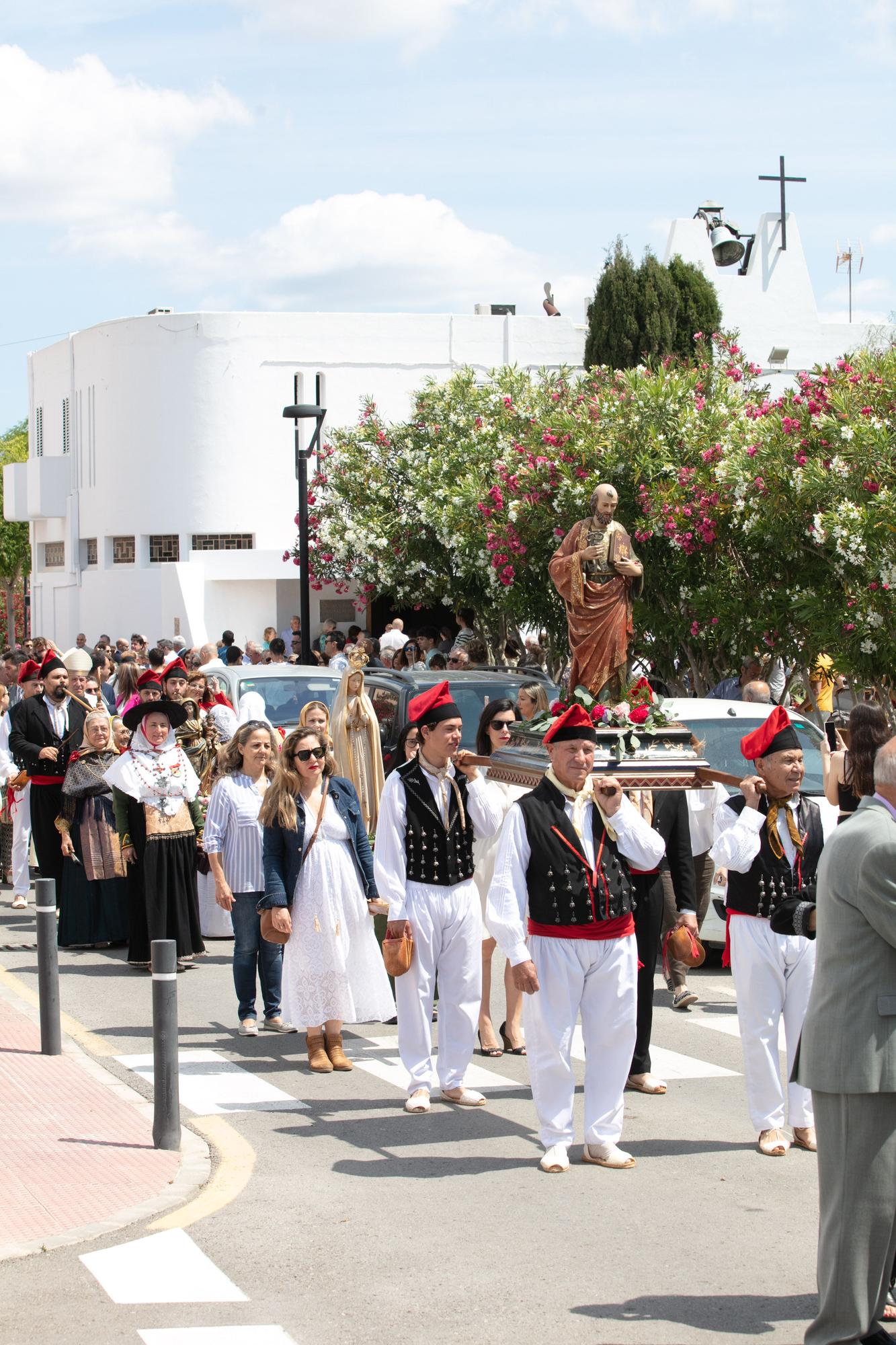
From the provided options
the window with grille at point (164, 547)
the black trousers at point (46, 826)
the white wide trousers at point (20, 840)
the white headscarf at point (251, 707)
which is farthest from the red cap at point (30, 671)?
the window with grille at point (164, 547)

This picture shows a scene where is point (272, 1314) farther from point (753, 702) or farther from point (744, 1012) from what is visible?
point (753, 702)

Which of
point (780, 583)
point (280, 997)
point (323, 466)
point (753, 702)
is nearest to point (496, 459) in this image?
point (323, 466)

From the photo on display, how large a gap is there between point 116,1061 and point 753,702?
6224mm

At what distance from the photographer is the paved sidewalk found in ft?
21.0

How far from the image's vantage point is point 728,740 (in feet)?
40.3

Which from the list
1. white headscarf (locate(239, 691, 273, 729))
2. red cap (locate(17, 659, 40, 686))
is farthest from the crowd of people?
white headscarf (locate(239, 691, 273, 729))

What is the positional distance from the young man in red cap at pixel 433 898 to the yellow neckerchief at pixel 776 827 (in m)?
1.51

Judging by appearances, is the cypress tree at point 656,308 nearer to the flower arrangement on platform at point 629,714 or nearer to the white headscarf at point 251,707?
the white headscarf at point 251,707

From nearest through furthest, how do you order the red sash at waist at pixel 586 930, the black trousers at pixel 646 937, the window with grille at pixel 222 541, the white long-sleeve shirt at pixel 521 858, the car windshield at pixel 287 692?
the white long-sleeve shirt at pixel 521 858, the red sash at waist at pixel 586 930, the black trousers at pixel 646 937, the car windshield at pixel 287 692, the window with grille at pixel 222 541

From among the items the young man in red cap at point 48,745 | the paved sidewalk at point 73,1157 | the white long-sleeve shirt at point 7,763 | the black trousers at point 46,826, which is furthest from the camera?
the white long-sleeve shirt at point 7,763

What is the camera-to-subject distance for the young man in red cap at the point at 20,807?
14.8 metres

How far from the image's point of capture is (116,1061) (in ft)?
30.3

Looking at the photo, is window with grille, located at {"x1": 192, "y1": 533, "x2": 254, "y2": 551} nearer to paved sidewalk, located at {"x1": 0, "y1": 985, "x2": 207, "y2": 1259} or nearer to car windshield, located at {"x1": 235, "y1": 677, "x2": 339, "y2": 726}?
car windshield, located at {"x1": 235, "y1": 677, "x2": 339, "y2": 726}

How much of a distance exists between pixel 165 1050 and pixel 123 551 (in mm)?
34640
